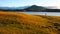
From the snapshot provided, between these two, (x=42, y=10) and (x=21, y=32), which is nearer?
(x=21, y=32)

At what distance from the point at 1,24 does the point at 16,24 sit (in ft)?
5.10

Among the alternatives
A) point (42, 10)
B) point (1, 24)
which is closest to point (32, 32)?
point (1, 24)

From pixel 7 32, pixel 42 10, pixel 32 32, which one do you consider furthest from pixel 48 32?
pixel 42 10

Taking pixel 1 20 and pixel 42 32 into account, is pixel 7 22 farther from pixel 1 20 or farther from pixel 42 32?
pixel 42 32

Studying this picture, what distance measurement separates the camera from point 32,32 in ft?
48.1

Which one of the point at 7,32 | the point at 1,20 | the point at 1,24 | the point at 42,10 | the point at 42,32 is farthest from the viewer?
the point at 42,10

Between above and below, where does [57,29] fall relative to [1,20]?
below

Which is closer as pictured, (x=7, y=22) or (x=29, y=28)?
(x=29, y=28)

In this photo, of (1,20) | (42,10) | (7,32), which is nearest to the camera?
(7,32)

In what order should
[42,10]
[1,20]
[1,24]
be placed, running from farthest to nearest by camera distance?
1. [42,10]
2. [1,20]
3. [1,24]

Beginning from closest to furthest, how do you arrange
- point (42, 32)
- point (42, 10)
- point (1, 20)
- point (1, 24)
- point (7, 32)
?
1. point (7, 32)
2. point (42, 32)
3. point (1, 24)
4. point (1, 20)
5. point (42, 10)

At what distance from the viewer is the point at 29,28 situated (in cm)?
1596

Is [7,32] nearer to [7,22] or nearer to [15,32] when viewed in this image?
[15,32]

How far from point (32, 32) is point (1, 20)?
4.78 metres
